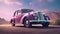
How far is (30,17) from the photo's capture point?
239cm

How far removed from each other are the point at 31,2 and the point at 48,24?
1.28ft

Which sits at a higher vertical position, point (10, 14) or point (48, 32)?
point (10, 14)

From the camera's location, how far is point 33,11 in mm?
2391

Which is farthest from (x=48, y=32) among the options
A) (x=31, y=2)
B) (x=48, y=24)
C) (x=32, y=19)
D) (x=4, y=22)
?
(x=4, y=22)

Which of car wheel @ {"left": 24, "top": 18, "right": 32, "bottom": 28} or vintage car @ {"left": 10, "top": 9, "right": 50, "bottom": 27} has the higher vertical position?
vintage car @ {"left": 10, "top": 9, "right": 50, "bottom": 27}

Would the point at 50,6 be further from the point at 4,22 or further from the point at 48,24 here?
the point at 4,22

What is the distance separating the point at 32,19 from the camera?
240 centimetres

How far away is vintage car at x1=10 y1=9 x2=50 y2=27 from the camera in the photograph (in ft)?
7.82

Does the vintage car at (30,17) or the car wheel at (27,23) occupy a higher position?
the vintage car at (30,17)

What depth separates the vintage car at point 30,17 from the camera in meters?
2.38

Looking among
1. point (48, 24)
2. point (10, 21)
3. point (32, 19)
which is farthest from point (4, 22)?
point (48, 24)

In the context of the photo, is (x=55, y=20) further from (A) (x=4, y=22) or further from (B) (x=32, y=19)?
(A) (x=4, y=22)

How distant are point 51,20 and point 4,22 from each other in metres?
0.66

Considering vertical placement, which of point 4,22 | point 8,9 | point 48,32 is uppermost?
point 8,9
